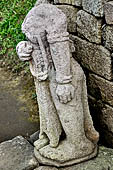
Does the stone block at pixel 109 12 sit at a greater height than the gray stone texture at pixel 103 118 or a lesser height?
greater

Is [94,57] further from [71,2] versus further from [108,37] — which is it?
[71,2]

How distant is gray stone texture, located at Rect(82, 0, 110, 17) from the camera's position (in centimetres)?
312

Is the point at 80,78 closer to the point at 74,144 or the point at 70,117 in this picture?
the point at 70,117

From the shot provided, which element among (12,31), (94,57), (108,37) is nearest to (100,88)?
(94,57)

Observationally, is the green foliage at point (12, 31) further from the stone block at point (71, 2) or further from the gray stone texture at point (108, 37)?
the gray stone texture at point (108, 37)

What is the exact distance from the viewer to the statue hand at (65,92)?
2.93m

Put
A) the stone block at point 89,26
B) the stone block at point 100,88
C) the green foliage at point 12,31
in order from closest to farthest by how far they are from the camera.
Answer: the stone block at point 89,26
the stone block at point 100,88
the green foliage at point 12,31

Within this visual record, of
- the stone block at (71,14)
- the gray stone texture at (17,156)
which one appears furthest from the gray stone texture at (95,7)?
the gray stone texture at (17,156)

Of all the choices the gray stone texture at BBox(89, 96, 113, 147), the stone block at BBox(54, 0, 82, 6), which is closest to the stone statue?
the gray stone texture at BBox(89, 96, 113, 147)

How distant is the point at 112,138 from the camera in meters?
3.64

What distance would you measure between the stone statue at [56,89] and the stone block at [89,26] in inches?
16.7

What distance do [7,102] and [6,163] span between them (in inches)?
69.9

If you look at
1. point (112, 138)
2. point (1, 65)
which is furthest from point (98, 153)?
point (1, 65)

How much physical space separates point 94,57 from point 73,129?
2.63 ft
